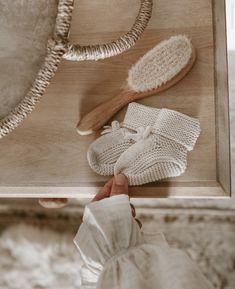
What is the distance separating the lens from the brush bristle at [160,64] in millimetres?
775

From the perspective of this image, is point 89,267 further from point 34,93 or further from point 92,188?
point 34,93

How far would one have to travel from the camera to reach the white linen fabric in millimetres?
542

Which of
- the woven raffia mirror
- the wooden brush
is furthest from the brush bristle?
the woven raffia mirror

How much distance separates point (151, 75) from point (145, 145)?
0.12m

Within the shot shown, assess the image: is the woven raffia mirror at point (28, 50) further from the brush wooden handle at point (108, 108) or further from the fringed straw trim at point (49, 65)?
the brush wooden handle at point (108, 108)

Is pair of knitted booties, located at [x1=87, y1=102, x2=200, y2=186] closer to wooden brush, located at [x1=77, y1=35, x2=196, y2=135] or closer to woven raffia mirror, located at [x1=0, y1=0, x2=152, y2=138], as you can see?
wooden brush, located at [x1=77, y1=35, x2=196, y2=135]

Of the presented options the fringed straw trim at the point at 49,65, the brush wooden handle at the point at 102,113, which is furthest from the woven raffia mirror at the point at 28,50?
the brush wooden handle at the point at 102,113

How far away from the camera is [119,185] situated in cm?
74

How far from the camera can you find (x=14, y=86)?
664mm

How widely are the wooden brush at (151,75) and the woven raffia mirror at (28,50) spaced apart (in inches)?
5.3

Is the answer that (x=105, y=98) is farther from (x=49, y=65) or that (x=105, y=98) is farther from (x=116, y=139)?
(x=49, y=65)

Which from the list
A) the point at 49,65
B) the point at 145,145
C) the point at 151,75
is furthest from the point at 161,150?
the point at 49,65

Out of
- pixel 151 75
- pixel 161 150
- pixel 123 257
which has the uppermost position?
pixel 151 75

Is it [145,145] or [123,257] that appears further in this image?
[145,145]
